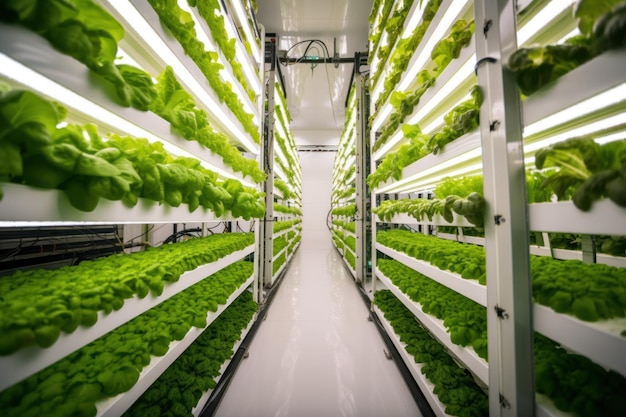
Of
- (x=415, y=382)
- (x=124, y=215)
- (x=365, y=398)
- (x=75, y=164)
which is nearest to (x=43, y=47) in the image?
(x=75, y=164)

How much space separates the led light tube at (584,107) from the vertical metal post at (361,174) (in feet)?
12.0

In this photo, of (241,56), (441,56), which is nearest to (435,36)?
(441,56)

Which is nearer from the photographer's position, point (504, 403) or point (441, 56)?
point (504, 403)

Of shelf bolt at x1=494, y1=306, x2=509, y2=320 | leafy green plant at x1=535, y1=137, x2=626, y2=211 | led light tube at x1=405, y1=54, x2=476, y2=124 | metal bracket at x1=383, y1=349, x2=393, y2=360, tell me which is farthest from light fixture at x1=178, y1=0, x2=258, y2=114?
metal bracket at x1=383, y1=349, x2=393, y2=360

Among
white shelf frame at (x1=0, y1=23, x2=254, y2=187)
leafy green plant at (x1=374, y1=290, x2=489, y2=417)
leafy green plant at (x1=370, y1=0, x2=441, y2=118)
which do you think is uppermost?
leafy green plant at (x1=370, y1=0, x2=441, y2=118)

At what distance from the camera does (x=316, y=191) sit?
11.7 metres

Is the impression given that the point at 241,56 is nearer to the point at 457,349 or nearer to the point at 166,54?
the point at 166,54

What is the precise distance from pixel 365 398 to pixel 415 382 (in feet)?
1.32

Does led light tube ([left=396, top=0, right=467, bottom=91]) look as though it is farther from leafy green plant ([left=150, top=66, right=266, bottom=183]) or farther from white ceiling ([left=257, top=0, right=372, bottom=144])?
white ceiling ([left=257, top=0, right=372, bottom=144])

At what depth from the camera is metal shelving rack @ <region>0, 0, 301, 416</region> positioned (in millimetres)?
651

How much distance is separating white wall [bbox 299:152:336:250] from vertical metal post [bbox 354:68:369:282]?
6585mm

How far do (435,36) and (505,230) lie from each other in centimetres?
149

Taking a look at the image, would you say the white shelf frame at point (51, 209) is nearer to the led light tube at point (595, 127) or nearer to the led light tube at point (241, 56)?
the led light tube at point (595, 127)

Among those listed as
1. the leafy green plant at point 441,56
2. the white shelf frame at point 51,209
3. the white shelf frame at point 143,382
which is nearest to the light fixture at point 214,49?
the white shelf frame at point 51,209
